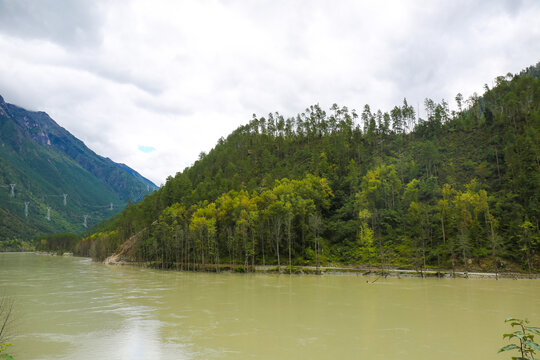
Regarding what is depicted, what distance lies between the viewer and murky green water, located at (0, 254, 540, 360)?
17797 mm

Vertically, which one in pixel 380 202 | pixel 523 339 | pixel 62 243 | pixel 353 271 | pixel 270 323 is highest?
pixel 380 202

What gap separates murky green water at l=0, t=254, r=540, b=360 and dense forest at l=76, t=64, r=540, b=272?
69.6 feet

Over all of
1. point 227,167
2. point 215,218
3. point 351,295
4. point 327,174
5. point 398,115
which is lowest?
point 351,295

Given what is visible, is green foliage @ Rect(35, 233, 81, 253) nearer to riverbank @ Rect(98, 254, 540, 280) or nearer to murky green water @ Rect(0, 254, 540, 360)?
riverbank @ Rect(98, 254, 540, 280)

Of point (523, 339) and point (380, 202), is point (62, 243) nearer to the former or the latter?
point (380, 202)

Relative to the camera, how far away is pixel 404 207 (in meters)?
76.4

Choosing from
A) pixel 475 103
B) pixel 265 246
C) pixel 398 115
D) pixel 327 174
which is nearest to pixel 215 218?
pixel 265 246

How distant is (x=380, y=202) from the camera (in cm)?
8094

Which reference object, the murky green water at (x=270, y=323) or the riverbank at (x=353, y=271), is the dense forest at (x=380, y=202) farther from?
the murky green water at (x=270, y=323)

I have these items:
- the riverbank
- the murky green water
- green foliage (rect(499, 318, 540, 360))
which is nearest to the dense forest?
the riverbank

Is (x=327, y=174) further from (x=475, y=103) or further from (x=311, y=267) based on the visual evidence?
(x=475, y=103)

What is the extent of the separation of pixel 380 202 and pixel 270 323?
6360 centimetres

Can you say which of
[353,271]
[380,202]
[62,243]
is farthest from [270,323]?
[62,243]

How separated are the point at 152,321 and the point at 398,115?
112 meters
